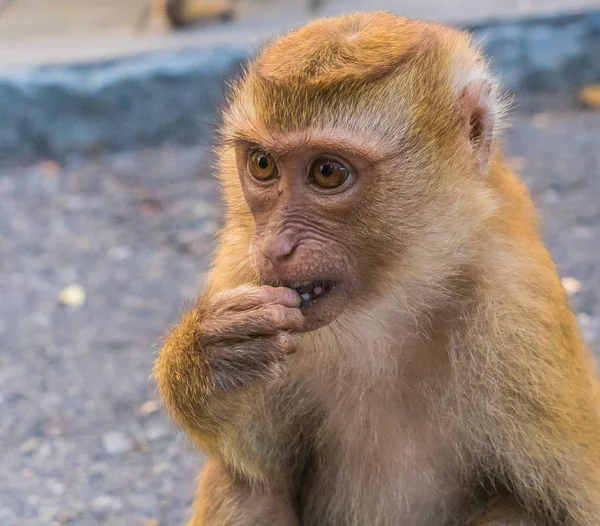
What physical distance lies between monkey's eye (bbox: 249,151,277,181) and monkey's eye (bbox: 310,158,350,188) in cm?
13

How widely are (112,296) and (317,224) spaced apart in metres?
2.68

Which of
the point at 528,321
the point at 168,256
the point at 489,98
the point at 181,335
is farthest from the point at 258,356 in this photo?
the point at 168,256

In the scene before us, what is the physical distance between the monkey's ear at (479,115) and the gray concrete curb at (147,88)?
12.6ft

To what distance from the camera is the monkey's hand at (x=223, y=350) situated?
6.98 feet

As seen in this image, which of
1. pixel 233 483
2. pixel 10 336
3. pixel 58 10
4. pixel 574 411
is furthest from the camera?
pixel 58 10

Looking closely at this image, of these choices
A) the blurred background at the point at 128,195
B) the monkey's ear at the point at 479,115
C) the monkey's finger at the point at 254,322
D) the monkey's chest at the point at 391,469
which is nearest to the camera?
the monkey's finger at the point at 254,322

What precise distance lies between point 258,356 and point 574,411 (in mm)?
811

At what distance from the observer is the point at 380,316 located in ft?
8.02

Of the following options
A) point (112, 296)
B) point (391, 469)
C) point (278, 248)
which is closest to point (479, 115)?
point (278, 248)

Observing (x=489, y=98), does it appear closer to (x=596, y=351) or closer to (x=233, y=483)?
(x=233, y=483)

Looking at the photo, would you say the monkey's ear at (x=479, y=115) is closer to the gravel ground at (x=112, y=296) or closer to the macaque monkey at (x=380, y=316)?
the macaque monkey at (x=380, y=316)

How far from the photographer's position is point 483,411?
7.76ft

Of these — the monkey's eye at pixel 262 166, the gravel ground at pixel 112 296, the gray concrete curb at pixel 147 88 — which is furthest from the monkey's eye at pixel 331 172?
the gray concrete curb at pixel 147 88

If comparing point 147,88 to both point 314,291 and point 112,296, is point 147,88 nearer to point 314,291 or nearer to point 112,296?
point 112,296
